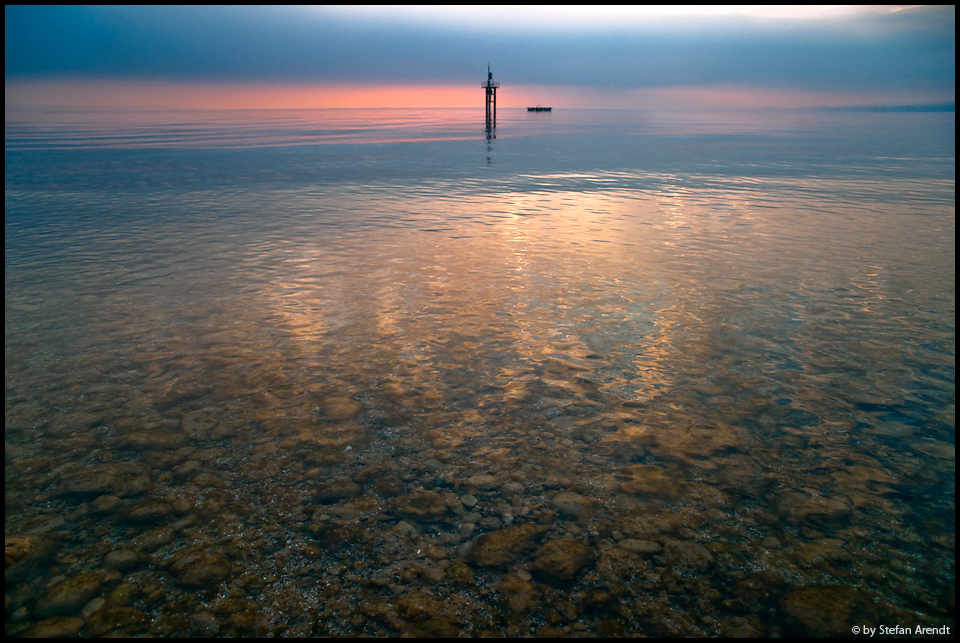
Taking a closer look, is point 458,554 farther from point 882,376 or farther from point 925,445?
point 882,376

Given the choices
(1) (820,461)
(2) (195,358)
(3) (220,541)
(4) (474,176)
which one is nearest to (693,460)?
(1) (820,461)

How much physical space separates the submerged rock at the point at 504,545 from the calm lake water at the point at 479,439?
0.08 feet

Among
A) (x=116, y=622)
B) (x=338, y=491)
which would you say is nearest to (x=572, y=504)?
(x=338, y=491)

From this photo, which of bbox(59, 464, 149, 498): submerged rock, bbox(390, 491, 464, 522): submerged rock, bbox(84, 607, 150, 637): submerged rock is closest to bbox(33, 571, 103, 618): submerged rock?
bbox(84, 607, 150, 637): submerged rock

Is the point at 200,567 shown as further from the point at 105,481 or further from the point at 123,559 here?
the point at 105,481

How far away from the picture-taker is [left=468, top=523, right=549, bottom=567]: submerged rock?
4.44 m

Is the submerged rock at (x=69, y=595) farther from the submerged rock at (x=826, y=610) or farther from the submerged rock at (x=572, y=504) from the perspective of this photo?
the submerged rock at (x=826, y=610)

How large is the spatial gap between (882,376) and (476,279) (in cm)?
728

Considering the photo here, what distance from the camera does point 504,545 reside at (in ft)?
15.0

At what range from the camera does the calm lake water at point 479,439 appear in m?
4.11

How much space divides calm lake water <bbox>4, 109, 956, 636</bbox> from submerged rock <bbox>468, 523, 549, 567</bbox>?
0.9 inches

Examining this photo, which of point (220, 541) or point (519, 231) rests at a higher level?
point (519, 231)

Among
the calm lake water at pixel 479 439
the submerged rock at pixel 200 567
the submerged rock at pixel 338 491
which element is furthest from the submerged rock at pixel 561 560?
Answer: the submerged rock at pixel 200 567

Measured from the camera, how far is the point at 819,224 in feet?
59.8
